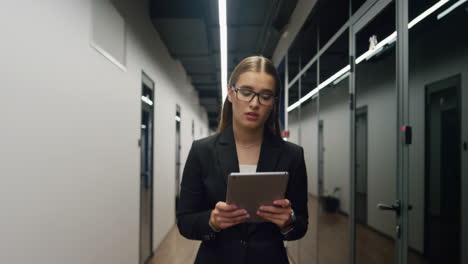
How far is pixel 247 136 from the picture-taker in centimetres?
108

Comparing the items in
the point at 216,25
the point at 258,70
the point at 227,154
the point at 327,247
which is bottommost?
the point at 327,247

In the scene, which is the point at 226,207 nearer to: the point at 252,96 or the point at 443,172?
the point at 252,96

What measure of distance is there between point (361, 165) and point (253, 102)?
136 cm

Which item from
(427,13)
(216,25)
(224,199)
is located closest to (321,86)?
(427,13)

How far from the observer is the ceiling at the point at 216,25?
3.57m

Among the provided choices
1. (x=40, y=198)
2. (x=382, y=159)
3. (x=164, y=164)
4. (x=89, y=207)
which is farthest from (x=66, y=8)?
(x=164, y=164)

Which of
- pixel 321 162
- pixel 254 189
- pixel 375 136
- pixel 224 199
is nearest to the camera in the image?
pixel 254 189

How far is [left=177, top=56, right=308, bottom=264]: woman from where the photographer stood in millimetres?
973

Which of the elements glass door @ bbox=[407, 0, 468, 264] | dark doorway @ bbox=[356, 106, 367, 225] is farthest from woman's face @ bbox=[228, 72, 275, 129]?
dark doorway @ bbox=[356, 106, 367, 225]

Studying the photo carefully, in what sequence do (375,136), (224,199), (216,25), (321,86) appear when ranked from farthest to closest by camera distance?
(216,25)
(321,86)
(375,136)
(224,199)

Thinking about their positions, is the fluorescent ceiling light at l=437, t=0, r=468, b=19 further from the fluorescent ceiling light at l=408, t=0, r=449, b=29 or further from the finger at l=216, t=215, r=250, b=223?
the finger at l=216, t=215, r=250, b=223

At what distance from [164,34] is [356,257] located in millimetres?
3935

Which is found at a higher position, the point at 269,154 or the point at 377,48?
the point at 377,48

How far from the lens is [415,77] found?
1.35 metres
